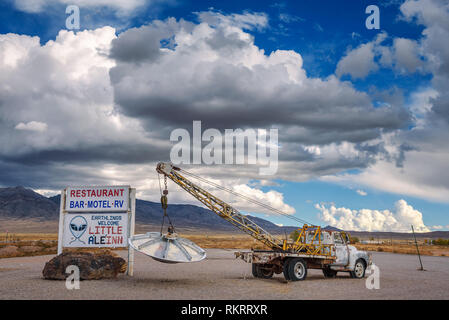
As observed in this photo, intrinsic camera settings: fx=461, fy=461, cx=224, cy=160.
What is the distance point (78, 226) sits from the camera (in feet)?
79.0

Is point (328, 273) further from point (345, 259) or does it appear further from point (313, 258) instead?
point (313, 258)

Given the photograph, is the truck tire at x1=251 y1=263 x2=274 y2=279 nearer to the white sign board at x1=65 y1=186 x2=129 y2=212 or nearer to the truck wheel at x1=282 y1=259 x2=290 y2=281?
the truck wheel at x1=282 y1=259 x2=290 y2=281

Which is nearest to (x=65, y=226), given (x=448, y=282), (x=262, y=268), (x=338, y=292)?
(x=262, y=268)

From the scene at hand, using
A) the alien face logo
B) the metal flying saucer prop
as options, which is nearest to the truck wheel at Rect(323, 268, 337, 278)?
the metal flying saucer prop

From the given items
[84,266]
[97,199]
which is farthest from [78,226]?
[84,266]

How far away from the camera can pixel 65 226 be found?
24.2 metres

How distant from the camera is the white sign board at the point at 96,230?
23.5 metres

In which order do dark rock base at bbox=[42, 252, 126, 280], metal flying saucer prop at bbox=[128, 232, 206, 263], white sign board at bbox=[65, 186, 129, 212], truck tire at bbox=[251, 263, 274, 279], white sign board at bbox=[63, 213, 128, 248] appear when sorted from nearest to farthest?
metal flying saucer prop at bbox=[128, 232, 206, 263], dark rock base at bbox=[42, 252, 126, 280], white sign board at bbox=[63, 213, 128, 248], white sign board at bbox=[65, 186, 129, 212], truck tire at bbox=[251, 263, 274, 279]

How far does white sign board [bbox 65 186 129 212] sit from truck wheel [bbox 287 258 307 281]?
8.78 m

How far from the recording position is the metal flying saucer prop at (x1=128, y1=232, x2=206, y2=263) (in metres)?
19.6

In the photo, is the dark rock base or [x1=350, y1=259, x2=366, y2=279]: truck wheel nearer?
the dark rock base

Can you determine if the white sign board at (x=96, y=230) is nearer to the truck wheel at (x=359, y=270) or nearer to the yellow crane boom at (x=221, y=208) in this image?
the yellow crane boom at (x=221, y=208)
